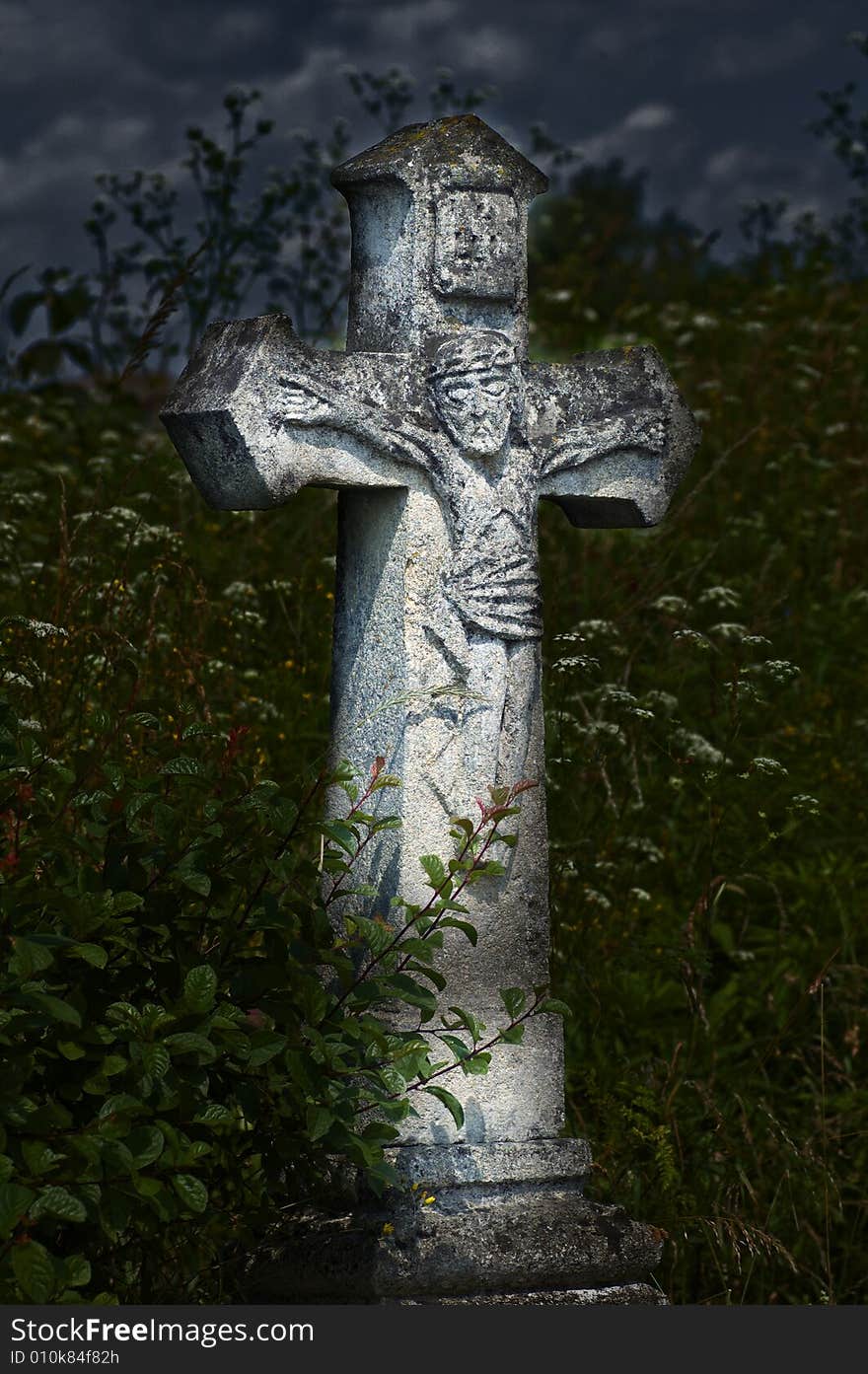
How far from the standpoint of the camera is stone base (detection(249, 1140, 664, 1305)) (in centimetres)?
325

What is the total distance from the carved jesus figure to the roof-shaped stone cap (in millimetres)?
314

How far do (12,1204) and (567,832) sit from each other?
107 inches

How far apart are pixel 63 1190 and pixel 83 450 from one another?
516 cm

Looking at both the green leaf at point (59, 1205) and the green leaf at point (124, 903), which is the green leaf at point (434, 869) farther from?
the green leaf at point (59, 1205)

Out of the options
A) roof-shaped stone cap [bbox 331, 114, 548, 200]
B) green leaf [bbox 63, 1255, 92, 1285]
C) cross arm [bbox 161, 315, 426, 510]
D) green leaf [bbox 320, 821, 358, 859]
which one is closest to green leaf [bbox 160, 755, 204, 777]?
green leaf [bbox 320, 821, 358, 859]

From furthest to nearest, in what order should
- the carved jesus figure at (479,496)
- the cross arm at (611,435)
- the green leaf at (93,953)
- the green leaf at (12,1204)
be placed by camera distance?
1. the cross arm at (611,435)
2. the carved jesus figure at (479,496)
3. the green leaf at (93,953)
4. the green leaf at (12,1204)

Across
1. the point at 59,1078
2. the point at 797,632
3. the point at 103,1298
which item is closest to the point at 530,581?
the point at 59,1078

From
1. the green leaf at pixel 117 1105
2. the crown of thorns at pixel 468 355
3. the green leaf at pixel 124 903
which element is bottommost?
the green leaf at pixel 117 1105

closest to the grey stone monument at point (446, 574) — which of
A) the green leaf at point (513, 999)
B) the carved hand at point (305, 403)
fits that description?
the carved hand at point (305, 403)

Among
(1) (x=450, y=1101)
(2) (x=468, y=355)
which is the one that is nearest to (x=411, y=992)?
(1) (x=450, y=1101)

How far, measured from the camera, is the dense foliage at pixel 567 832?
118 inches

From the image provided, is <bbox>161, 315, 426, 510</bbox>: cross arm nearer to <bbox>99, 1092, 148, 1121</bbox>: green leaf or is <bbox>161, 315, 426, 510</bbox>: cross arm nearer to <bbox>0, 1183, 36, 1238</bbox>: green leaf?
<bbox>99, 1092, 148, 1121</bbox>: green leaf

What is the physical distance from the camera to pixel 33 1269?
2604 mm

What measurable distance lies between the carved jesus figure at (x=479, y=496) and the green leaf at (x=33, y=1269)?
4.40 feet
